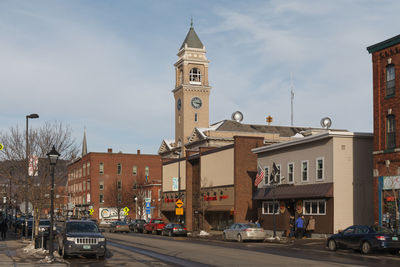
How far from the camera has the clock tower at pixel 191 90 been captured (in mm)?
114312

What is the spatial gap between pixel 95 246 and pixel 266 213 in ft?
95.4

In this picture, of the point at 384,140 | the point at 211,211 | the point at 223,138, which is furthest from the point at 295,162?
the point at 223,138

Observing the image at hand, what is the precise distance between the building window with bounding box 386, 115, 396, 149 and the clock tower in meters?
74.7

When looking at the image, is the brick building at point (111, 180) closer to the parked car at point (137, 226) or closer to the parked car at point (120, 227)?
the parked car at point (137, 226)

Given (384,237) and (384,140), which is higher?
(384,140)

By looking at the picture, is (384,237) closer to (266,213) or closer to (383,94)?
(383,94)

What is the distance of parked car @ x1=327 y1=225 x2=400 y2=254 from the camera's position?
2836cm

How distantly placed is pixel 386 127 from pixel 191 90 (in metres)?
77.8

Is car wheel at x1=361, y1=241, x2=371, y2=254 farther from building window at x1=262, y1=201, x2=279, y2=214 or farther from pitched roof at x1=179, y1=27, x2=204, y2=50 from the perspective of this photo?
pitched roof at x1=179, y1=27, x2=204, y2=50

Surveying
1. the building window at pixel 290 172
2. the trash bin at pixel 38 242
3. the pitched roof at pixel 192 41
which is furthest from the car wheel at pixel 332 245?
the pitched roof at pixel 192 41

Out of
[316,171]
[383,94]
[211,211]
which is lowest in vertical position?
[211,211]

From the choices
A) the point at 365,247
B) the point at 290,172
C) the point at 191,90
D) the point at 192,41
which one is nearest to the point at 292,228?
the point at 290,172

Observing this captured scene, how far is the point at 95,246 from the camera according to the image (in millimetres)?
24969

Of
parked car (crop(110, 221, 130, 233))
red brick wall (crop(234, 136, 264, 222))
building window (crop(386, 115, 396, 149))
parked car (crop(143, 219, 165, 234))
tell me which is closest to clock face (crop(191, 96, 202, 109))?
parked car (crop(110, 221, 130, 233))
